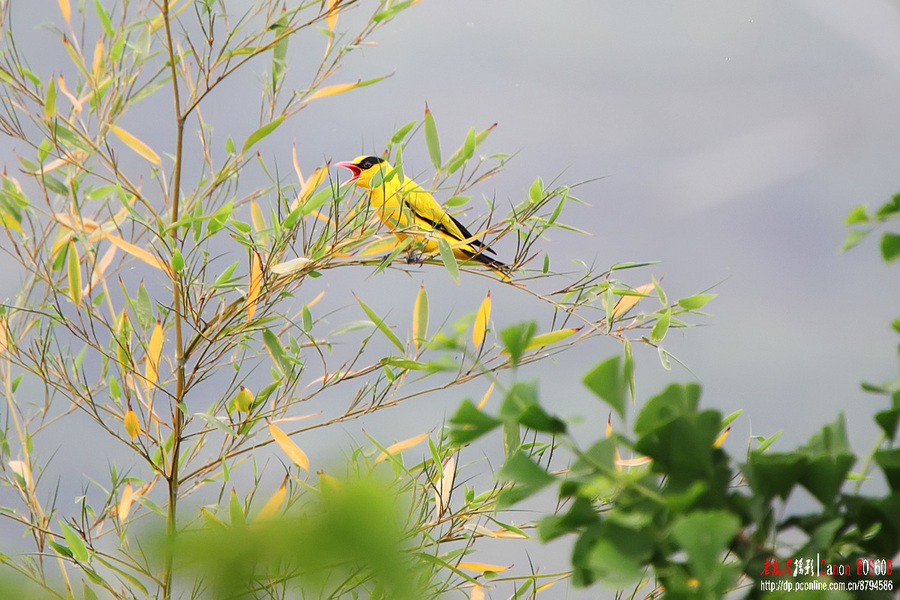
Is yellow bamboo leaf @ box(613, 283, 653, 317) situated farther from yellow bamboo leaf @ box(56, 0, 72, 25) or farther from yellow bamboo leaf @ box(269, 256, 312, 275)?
yellow bamboo leaf @ box(56, 0, 72, 25)

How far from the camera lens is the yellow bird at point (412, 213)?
95cm

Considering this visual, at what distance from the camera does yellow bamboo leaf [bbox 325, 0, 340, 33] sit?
3.48ft

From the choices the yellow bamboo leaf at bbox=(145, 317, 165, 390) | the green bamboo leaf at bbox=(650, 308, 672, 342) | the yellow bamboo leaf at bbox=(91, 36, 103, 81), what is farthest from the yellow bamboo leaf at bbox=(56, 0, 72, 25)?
the green bamboo leaf at bbox=(650, 308, 672, 342)

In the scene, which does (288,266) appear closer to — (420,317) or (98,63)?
(420,317)

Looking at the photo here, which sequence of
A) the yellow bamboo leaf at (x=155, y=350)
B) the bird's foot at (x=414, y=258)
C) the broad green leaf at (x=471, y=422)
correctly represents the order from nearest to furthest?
the broad green leaf at (x=471, y=422) → the yellow bamboo leaf at (x=155, y=350) → the bird's foot at (x=414, y=258)

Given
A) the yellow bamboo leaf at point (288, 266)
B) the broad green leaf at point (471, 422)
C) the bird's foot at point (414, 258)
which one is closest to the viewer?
the broad green leaf at point (471, 422)

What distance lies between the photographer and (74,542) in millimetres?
955

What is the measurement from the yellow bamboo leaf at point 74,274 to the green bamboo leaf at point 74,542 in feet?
0.89

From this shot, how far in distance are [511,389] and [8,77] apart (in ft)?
3.31

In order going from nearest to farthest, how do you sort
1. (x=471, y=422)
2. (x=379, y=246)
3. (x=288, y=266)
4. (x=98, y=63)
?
(x=471, y=422), (x=288, y=266), (x=379, y=246), (x=98, y=63)

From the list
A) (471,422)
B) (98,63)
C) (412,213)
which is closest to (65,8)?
(98,63)

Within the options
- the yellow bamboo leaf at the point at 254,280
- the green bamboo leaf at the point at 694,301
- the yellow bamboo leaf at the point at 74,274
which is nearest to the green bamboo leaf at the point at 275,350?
the yellow bamboo leaf at the point at 254,280

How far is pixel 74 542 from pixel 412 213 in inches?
23.2

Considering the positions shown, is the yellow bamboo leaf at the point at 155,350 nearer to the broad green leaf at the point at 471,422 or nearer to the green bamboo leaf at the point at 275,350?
the green bamboo leaf at the point at 275,350
